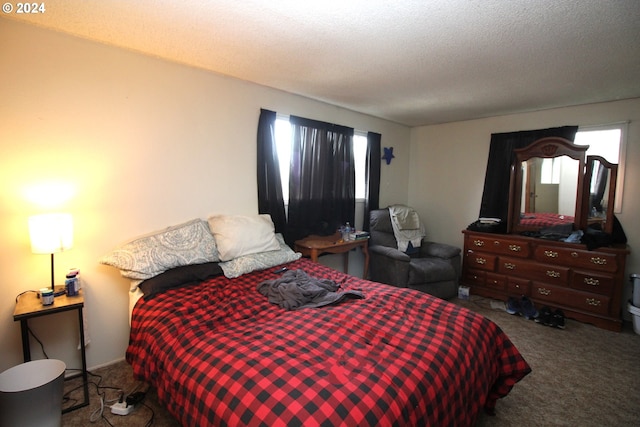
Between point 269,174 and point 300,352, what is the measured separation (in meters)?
2.03

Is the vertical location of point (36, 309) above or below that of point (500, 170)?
below

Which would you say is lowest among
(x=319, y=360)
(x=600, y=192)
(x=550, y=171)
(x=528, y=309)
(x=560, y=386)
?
(x=560, y=386)

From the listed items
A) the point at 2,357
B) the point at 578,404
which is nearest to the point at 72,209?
the point at 2,357

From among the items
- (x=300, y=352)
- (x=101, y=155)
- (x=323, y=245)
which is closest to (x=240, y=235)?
(x=323, y=245)

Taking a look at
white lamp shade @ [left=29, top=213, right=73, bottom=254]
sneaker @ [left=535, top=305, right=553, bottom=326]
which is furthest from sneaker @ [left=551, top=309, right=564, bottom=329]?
white lamp shade @ [left=29, top=213, right=73, bottom=254]

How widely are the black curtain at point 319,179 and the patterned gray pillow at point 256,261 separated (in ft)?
1.73

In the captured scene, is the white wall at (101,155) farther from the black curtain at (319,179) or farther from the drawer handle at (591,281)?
the drawer handle at (591,281)

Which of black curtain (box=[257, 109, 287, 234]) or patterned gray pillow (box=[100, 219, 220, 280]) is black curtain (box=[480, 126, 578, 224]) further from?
patterned gray pillow (box=[100, 219, 220, 280])

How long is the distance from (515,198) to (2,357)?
4.82 m

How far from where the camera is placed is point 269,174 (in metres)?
3.03

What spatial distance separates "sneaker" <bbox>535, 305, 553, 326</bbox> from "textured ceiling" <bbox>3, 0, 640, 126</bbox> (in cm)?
219

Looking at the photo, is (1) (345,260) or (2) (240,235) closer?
(2) (240,235)

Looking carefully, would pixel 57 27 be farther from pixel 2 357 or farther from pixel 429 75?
pixel 429 75

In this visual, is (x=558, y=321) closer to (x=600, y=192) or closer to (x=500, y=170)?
(x=600, y=192)
